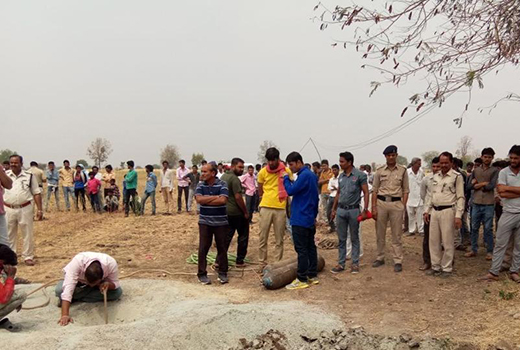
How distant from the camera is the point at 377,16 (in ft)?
16.6

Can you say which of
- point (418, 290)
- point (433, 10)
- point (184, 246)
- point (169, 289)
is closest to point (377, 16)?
point (433, 10)

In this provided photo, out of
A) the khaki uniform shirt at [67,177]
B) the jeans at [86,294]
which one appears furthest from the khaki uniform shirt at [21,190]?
the khaki uniform shirt at [67,177]

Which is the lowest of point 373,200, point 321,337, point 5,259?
point 321,337

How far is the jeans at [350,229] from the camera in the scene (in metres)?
6.46

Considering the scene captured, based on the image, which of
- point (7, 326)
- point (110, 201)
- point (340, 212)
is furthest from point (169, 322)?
point (110, 201)

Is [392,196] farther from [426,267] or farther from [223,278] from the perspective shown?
[223,278]

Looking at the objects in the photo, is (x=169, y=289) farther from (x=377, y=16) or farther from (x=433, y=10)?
(x=433, y=10)

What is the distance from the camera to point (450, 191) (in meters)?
6.01

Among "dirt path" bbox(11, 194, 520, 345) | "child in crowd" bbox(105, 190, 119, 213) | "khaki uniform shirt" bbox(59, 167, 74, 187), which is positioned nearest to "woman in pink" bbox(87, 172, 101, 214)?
"child in crowd" bbox(105, 190, 119, 213)

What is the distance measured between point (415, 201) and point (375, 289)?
466cm

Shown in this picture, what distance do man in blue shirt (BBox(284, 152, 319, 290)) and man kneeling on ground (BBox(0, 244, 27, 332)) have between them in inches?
134

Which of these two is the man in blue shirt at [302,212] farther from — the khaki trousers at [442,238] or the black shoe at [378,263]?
the khaki trousers at [442,238]

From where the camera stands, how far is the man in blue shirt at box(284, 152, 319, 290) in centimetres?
593

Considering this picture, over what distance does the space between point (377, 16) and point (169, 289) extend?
451cm
